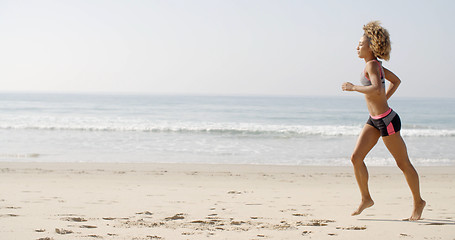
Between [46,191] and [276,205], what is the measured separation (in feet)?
9.52

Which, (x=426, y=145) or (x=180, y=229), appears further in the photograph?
(x=426, y=145)

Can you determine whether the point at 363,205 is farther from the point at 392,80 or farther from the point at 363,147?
the point at 392,80

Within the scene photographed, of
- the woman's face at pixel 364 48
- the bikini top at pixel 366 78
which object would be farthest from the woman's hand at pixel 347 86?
the woman's face at pixel 364 48

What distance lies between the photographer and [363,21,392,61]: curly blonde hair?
4027mm

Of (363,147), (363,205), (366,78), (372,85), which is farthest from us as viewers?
(363,205)

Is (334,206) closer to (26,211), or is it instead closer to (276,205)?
(276,205)

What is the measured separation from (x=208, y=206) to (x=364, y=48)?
2.28 metres

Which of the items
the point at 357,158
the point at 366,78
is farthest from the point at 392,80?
the point at 357,158

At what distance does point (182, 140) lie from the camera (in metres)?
17.0

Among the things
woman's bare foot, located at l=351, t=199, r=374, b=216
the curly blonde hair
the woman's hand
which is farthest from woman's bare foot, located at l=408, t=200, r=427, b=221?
the curly blonde hair

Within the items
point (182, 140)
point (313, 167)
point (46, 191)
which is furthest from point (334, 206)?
point (182, 140)

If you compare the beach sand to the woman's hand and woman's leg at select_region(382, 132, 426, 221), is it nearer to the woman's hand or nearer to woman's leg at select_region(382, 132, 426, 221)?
woman's leg at select_region(382, 132, 426, 221)

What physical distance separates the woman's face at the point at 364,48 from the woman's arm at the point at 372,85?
0.37 ft

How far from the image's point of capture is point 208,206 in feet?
16.9
